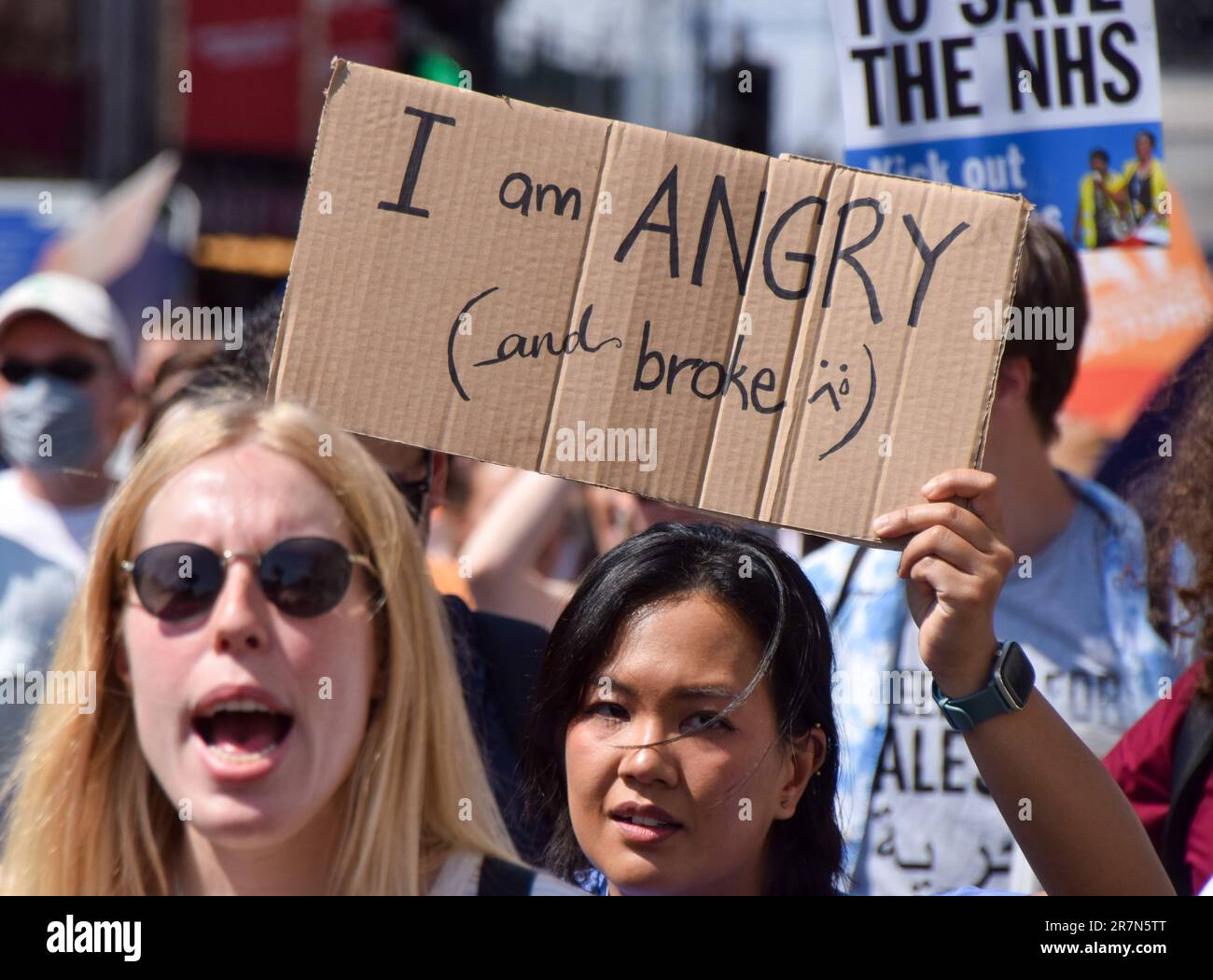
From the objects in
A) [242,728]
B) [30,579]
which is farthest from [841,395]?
[30,579]

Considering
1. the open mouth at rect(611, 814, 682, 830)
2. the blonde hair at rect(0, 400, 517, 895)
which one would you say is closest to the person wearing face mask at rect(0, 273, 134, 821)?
the blonde hair at rect(0, 400, 517, 895)

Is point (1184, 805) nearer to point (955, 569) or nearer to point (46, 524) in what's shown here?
point (955, 569)

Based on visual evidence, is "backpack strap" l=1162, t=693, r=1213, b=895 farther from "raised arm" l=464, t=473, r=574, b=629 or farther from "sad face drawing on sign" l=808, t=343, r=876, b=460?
"raised arm" l=464, t=473, r=574, b=629

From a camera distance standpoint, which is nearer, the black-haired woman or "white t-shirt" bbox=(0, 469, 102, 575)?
the black-haired woman

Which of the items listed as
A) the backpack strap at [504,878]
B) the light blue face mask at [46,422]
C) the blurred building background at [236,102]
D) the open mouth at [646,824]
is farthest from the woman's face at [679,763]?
the blurred building background at [236,102]

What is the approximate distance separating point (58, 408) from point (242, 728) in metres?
2.58

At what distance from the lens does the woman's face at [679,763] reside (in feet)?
6.93

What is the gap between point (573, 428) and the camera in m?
2.11

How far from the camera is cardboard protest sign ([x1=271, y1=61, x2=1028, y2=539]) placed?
2.09 meters

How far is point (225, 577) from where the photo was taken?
82.0 inches

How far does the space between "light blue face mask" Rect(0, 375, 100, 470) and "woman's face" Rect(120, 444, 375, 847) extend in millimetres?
2377

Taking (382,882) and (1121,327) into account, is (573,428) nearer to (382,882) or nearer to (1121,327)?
(382,882)

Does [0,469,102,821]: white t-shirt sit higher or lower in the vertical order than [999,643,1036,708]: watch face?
higher
